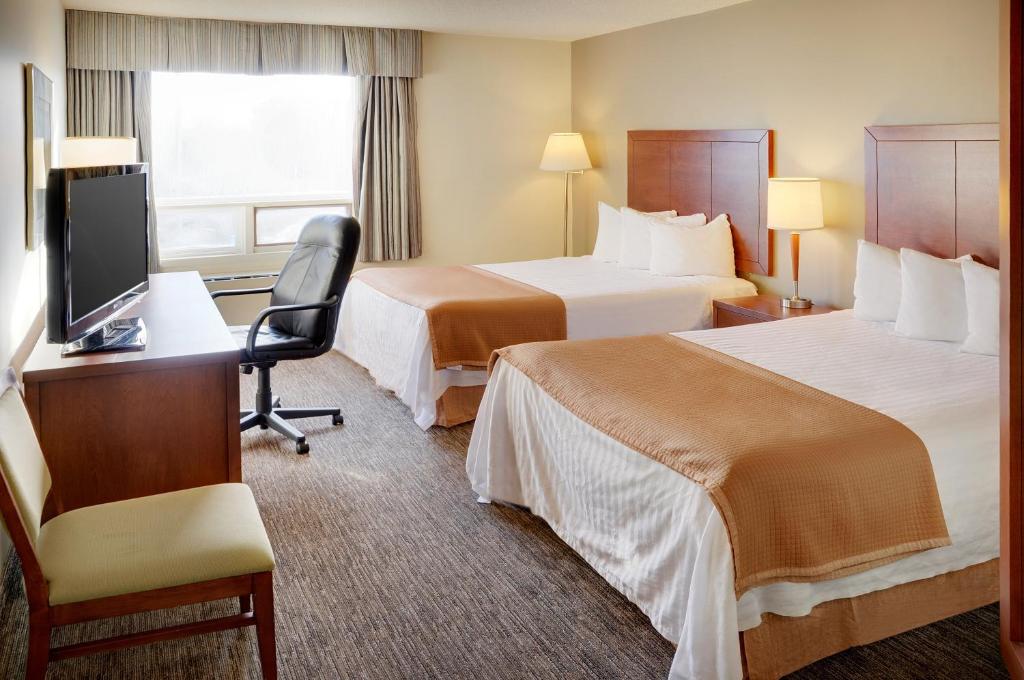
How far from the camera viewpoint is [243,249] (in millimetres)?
6027

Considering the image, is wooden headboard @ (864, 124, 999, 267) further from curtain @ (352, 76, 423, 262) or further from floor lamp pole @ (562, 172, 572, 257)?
curtain @ (352, 76, 423, 262)

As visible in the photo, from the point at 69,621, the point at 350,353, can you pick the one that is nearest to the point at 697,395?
the point at 69,621

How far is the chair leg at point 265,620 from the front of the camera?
78.7 inches

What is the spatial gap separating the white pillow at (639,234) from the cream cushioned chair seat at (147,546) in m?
3.64

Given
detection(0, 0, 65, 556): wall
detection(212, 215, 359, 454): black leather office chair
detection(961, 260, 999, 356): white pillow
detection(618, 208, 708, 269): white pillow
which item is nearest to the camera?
detection(0, 0, 65, 556): wall

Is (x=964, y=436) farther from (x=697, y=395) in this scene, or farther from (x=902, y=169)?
(x=902, y=169)

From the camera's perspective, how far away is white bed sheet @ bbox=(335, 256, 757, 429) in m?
4.25

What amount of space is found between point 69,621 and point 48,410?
70cm

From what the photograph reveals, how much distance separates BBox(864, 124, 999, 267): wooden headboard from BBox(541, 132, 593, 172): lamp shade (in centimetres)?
252

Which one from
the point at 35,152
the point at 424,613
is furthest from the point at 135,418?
the point at 35,152

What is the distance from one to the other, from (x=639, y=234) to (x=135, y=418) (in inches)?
142

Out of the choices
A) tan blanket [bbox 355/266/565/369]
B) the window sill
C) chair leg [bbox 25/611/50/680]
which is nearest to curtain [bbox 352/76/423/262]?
the window sill

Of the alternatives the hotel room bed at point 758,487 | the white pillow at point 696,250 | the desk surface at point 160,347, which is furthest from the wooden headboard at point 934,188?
the desk surface at point 160,347

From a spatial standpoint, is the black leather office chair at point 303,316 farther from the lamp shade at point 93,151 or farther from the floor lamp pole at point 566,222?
the floor lamp pole at point 566,222
